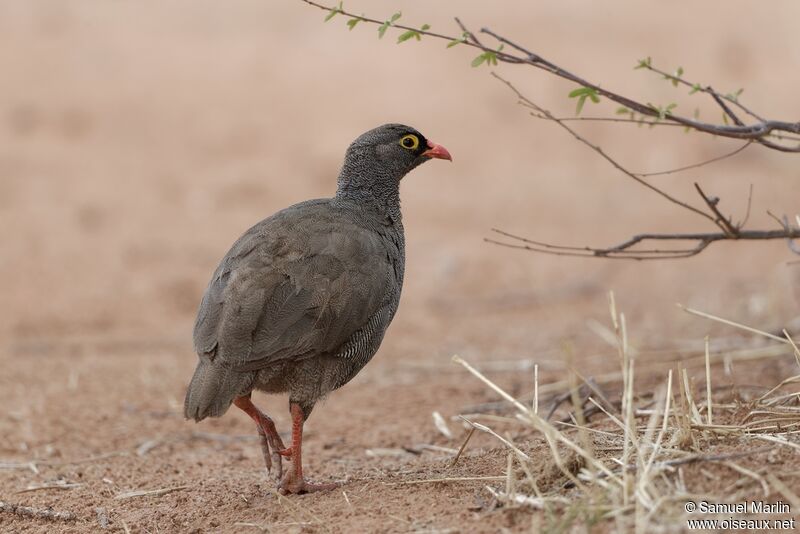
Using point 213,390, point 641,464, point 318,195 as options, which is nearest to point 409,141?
point 213,390

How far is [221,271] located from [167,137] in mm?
8432

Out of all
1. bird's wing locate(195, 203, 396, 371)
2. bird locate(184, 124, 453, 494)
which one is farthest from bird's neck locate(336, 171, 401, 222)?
bird's wing locate(195, 203, 396, 371)

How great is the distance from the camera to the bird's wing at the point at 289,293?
4.29 m

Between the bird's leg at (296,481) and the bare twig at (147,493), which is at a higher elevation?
the bird's leg at (296,481)

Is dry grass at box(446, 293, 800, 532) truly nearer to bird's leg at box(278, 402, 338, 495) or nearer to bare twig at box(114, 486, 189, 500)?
bird's leg at box(278, 402, 338, 495)

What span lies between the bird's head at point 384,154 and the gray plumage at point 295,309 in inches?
18.5

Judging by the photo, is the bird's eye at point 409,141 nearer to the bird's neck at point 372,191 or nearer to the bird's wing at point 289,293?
the bird's neck at point 372,191

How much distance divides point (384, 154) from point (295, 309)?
139cm

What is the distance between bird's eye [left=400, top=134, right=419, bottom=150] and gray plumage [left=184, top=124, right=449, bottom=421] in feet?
2.33

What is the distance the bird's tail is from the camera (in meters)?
4.20

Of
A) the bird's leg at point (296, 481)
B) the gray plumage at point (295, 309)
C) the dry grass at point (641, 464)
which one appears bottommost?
the bird's leg at point (296, 481)

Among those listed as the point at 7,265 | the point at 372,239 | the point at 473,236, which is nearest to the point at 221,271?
the point at 372,239

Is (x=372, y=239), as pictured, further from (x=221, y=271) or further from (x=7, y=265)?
(x=7, y=265)

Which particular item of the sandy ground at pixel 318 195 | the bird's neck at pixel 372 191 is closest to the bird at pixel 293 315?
the bird's neck at pixel 372 191
